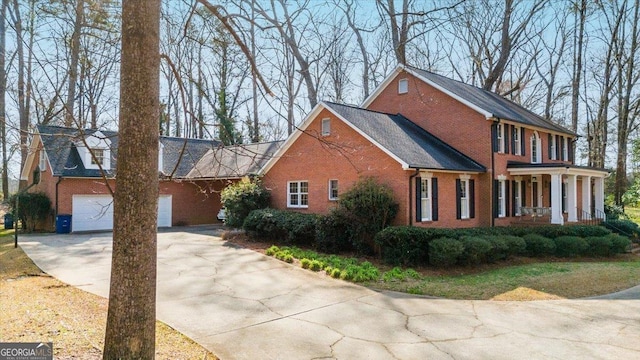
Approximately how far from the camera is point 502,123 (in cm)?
1892

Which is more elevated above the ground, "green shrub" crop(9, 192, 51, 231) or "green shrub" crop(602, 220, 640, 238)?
"green shrub" crop(9, 192, 51, 231)

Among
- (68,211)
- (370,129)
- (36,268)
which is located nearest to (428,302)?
(370,129)

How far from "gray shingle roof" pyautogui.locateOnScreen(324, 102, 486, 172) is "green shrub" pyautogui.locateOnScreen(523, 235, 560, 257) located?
354cm

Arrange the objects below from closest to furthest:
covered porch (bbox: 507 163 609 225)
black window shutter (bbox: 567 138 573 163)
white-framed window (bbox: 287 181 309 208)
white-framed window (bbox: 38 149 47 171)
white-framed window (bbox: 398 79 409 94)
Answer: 1. covered porch (bbox: 507 163 609 225)
2. white-framed window (bbox: 287 181 309 208)
3. white-framed window (bbox: 398 79 409 94)
4. white-framed window (bbox: 38 149 47 171)
5. black window shutter (bbox: 567 138 573 163)

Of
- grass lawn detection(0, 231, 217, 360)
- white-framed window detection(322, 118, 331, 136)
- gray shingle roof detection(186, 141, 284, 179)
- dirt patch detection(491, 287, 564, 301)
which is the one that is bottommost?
dirt patch detection(491, 287, 564, 301)

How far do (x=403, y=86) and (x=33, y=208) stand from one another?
1998 cm

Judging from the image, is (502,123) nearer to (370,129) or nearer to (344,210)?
(370,129)

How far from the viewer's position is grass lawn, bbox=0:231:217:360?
5590 mm

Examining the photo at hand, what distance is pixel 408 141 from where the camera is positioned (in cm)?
1747

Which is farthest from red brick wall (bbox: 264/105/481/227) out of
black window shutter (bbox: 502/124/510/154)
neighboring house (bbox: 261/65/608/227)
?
black window shutter (bbox: 502/124/510/154)

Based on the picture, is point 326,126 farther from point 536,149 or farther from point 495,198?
point 536,149

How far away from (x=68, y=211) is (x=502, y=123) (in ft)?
70.7

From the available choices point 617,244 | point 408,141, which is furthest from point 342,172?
point 617,244

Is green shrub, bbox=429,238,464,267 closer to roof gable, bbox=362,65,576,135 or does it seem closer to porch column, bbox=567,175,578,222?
roof gable, bbox=362,65,576,135
